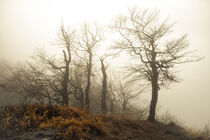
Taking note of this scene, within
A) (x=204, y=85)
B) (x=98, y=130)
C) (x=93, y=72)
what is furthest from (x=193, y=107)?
(x=98, y=130)

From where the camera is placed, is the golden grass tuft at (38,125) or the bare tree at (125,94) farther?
the bare tree at (125,94)

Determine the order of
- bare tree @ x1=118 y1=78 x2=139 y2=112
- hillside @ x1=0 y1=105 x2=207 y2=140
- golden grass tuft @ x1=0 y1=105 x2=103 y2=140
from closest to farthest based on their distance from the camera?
hillside @ x1=0 y1=105 x2=207 y2=140
golden grass tuft @ x1=0 y1=105 x2=103 y2=140
bare tree @ x1=118 y1=78 x2=139 y2=112

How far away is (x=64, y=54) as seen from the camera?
51.0 ft

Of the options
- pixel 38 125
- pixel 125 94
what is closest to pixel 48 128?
pixel 38 125

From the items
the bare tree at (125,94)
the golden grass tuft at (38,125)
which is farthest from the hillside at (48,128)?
the bare tree at (125,94)

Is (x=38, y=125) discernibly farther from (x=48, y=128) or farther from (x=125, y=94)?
(x=125, y=94)

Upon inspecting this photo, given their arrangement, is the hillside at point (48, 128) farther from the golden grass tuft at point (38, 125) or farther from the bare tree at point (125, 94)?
the bare tree at point (125, 94)

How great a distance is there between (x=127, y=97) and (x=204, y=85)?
7128 inches

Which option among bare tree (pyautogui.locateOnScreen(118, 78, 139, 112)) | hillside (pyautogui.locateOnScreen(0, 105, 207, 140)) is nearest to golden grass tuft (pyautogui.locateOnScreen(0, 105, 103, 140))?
hillside (pyautogui.locateOnScreen(0, 105, 207, 140))

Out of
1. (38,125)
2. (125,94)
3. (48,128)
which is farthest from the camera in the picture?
(125,94)

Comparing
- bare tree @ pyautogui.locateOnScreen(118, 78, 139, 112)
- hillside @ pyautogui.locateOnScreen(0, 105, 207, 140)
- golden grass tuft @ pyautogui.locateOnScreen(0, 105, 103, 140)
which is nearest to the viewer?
hillside @ pyautogui.locateOnScreen(0, 105, 207, 140)

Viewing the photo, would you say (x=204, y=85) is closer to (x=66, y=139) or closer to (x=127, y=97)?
(x=127, y=97)

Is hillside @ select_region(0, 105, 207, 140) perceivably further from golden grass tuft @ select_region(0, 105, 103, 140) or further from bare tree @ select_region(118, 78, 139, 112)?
bare tree @ select_region(118, 78, 139, 112)

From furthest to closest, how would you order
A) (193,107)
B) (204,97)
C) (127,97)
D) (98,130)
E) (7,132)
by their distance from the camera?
1. (204,97)
2. (193,107)
3. (127,97)
4. (98,130)
5. (7,132)
